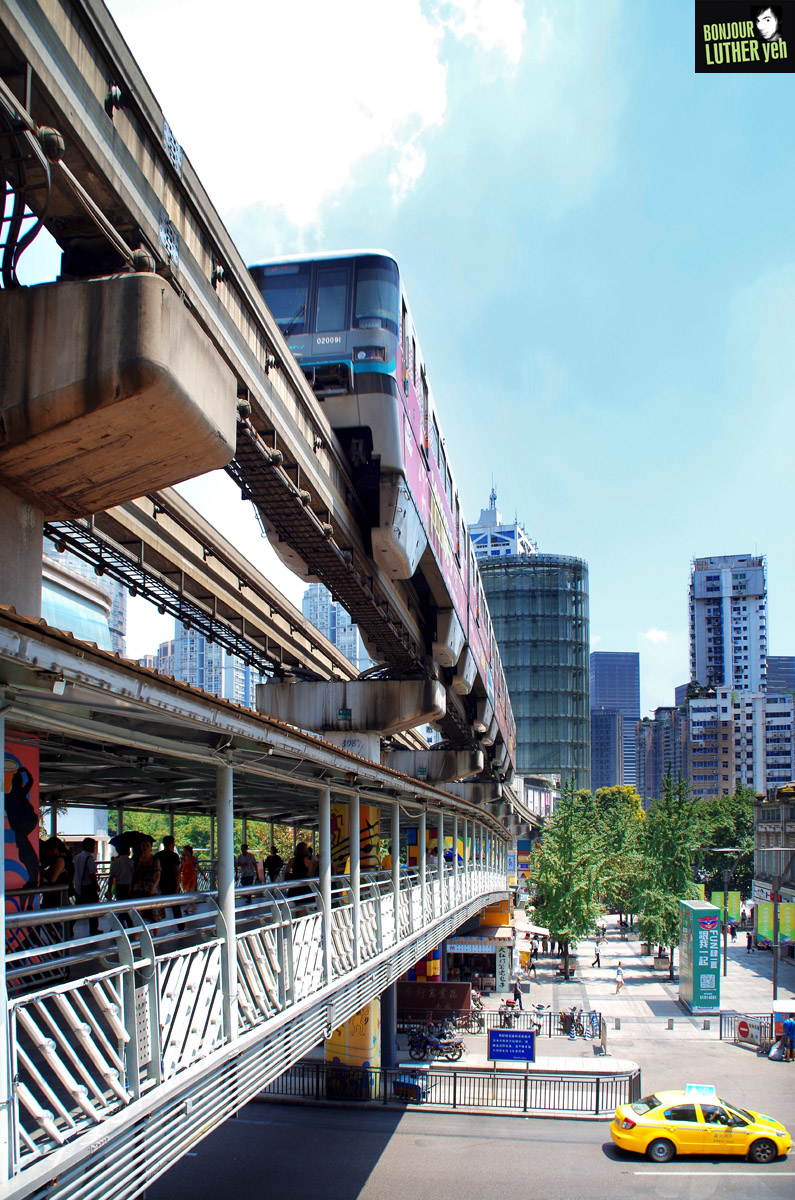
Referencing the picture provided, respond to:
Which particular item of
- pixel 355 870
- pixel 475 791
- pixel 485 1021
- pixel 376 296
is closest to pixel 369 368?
pixel 376 296

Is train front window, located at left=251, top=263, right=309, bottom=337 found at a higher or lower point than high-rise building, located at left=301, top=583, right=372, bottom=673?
lower

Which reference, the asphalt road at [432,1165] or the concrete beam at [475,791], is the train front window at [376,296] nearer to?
the asphalt road at [432,1165]

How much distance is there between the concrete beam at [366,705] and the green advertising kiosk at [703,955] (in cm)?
1374

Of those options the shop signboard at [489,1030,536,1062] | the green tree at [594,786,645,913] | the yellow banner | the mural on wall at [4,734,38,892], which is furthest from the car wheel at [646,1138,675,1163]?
the yellow banner

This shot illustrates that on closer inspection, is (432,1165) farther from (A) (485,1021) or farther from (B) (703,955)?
(B) (703,955)

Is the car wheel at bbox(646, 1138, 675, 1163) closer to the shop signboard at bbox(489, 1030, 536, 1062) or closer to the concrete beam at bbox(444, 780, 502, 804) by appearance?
the shop signboard at bbox(489, 1030, 536, 1062)

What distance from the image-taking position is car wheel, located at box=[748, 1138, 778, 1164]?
58.9 ft

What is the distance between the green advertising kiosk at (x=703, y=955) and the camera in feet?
105

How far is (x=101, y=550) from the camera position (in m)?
16.7

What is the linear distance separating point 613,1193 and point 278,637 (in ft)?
57.0

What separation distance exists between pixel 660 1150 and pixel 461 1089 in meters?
5.29

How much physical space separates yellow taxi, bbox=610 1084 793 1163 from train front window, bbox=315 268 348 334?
16431mm

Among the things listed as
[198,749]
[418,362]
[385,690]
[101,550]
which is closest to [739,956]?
[385,690]

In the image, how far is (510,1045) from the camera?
22.7 meters
